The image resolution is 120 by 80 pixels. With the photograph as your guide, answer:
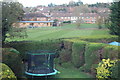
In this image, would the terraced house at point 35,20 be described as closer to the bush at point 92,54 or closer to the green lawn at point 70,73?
the green lawn at point 70,73

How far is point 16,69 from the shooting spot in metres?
6.26

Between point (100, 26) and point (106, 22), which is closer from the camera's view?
point (100, 26)

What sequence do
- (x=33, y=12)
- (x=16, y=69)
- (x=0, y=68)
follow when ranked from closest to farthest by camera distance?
(x=0, y=68) → (x=16, y=69) → (x=33, y=12)

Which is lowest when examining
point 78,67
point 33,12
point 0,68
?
point 78,67

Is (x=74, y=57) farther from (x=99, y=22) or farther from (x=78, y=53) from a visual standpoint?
(x=99, y=22)

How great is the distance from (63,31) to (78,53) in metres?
6.05

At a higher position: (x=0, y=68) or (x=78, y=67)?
(x=0, y=68)

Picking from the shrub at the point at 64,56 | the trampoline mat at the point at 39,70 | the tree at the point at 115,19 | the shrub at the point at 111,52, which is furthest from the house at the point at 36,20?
the shrub at the point at 111,52

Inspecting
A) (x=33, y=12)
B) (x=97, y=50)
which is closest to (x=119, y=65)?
(x=97, y=50)

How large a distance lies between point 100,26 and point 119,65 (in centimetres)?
1059

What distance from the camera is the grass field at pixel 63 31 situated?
42.8 ft

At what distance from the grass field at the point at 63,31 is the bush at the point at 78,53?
3.88 m

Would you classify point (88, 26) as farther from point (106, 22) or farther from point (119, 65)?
point (119, 65)

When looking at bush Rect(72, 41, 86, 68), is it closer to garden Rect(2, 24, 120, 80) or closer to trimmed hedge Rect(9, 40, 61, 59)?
garden Rect(2, 24, 120, 80)
